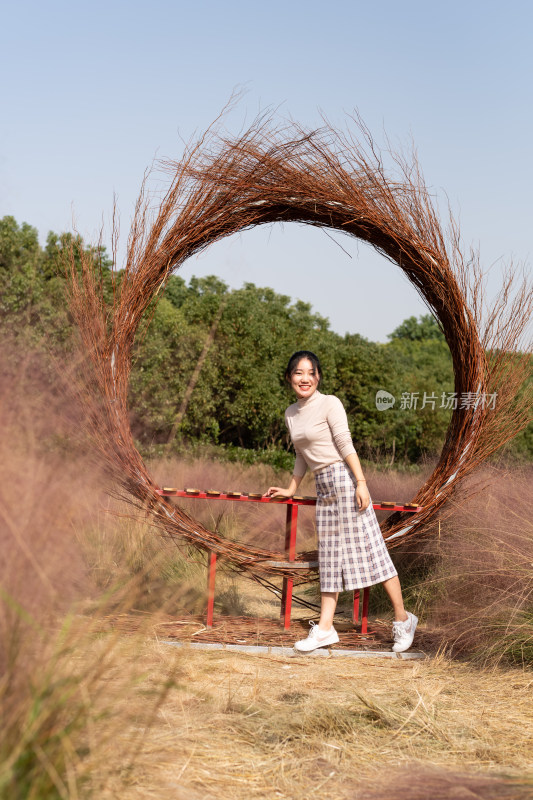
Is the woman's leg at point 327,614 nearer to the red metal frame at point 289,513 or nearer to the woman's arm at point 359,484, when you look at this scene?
the red metal frame at point 289,513

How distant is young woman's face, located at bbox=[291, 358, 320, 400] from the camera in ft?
12.4

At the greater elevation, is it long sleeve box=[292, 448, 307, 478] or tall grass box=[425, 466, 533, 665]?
long sleeve box=[292, 448, 307, 478]

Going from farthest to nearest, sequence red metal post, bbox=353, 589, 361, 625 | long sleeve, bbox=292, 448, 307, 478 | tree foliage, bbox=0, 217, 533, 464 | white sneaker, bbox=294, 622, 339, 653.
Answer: tree foliage, bbox=0, 217, 533, 464 < red metal post, bbox=353, 589, 361, 625 < long sleeve, bbox=292, 448, 307, 478 < white sneaker, bbox=294, 622, 339, 653

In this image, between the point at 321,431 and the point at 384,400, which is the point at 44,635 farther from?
the point at 384,400

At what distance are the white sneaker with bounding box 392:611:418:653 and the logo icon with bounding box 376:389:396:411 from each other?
765 cm

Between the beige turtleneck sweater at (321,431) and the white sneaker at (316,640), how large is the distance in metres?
0.79

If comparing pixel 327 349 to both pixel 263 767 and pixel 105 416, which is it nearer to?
pixel 105 416

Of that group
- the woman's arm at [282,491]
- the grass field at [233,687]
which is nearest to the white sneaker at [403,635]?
the grass field at [233,687]

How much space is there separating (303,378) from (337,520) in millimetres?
727

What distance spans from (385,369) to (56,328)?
5818 mm

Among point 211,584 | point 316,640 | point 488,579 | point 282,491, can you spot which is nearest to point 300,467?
point 282,491

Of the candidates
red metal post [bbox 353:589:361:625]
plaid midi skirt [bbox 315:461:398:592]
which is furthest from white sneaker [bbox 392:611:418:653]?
red metal post [bbox 353:589:361:625]

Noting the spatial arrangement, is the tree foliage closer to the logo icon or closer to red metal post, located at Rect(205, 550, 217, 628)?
the logo icon

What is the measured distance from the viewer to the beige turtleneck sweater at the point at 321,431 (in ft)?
12.2
